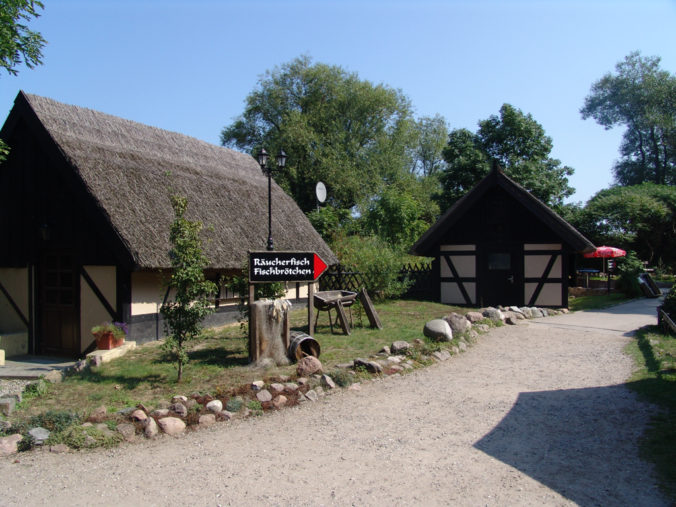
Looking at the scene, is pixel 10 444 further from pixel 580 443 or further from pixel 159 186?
pixel 159 186

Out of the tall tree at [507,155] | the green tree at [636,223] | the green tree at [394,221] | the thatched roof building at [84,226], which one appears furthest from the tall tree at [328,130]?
the thatched roof building at [84,226]

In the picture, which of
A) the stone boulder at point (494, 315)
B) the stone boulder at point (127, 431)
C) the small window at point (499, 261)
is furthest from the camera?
the small window at point (499, 261)

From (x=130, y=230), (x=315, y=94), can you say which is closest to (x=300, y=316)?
(x=130, y=230)

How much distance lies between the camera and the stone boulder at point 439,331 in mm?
10648

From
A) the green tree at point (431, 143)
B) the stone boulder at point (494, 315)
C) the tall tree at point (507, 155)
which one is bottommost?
the stone boulder at point (494, 315)

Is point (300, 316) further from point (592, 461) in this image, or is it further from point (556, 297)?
point (592, 461)

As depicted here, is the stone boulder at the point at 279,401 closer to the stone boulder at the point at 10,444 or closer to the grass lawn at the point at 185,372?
the grass lawn at the point at 185,372

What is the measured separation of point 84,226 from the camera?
38.6ft

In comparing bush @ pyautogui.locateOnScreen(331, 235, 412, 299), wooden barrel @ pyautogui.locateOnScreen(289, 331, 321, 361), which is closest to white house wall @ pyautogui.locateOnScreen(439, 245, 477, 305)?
bush @ pyautogui.locateOnScreen(331, 235, 412, 299)

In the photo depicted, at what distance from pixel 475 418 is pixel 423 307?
33.4 ft

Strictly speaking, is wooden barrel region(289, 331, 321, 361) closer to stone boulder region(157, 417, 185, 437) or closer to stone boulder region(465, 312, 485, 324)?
stone boulder region(157, 417, 185, 437)

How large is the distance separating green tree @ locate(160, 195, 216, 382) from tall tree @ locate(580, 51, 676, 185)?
45.4 m

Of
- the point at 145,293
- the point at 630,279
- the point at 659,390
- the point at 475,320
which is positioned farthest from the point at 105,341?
the point at 630,279

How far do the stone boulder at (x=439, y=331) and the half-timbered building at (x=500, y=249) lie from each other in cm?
782
